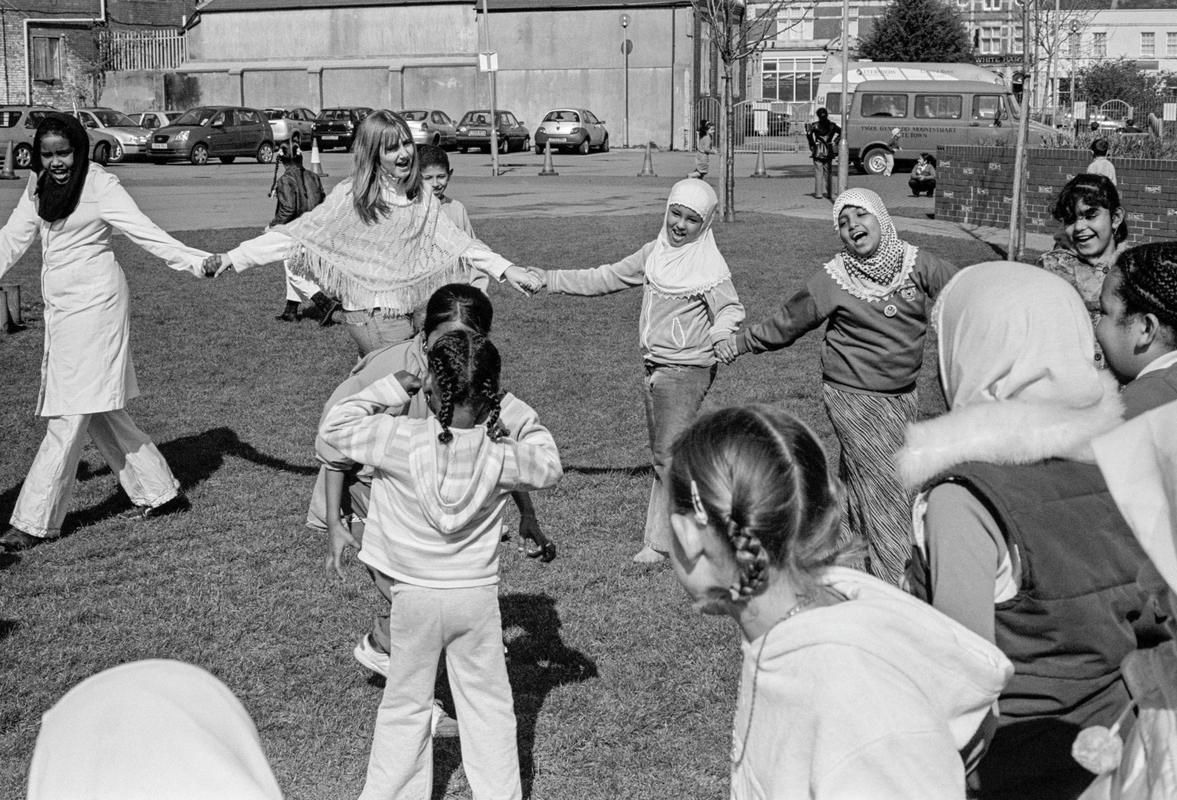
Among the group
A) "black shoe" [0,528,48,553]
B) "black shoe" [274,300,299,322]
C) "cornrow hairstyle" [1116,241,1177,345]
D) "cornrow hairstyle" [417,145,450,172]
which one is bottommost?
"black shoe" [0,528,48,553]

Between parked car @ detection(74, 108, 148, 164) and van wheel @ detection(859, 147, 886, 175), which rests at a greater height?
parked car @ detection(74, 108, 148, 164)

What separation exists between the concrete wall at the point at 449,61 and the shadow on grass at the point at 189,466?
155 feet

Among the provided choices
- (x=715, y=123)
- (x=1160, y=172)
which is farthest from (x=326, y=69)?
(x=1160, y=172)

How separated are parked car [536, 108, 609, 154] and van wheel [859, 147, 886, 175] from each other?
13.8m

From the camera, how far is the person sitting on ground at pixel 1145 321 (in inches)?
131

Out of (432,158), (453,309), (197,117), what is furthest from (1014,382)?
(197,117)

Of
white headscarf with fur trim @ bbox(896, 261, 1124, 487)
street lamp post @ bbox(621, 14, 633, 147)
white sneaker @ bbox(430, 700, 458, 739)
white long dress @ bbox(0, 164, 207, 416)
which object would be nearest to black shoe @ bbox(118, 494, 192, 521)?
white long dress @ bbox(0, 164, 207, 416)

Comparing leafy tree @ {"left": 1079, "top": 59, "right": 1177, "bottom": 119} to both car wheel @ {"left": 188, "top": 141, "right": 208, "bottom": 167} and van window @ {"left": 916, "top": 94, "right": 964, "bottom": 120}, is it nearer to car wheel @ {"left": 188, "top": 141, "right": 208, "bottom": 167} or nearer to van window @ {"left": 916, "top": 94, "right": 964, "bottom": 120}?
van window @ {"left": 916, "top": 94, "right": 964, "bottom": 120}

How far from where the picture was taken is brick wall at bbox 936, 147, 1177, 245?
58.6 feet

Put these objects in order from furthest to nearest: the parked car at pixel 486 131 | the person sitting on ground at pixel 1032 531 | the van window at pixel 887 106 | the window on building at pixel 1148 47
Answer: the window on building at pixel 1148 47, the parked car at pixel 486 131, the van window at pixel 887 106, the person sitting on ground at pixel 1032 531

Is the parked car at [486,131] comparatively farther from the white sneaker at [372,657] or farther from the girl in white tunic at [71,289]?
the white sneaker at [372,657]

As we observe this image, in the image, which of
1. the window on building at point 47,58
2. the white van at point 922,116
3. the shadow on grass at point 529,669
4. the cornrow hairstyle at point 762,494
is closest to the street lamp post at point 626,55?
the white van at point 922,116

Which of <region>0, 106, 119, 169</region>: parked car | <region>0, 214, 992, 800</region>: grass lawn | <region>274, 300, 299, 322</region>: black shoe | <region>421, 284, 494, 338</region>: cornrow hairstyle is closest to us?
<region>421, 284, 494, 338</region>: cornrow hairstyle

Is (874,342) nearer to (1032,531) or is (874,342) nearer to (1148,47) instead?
(1032,531)
